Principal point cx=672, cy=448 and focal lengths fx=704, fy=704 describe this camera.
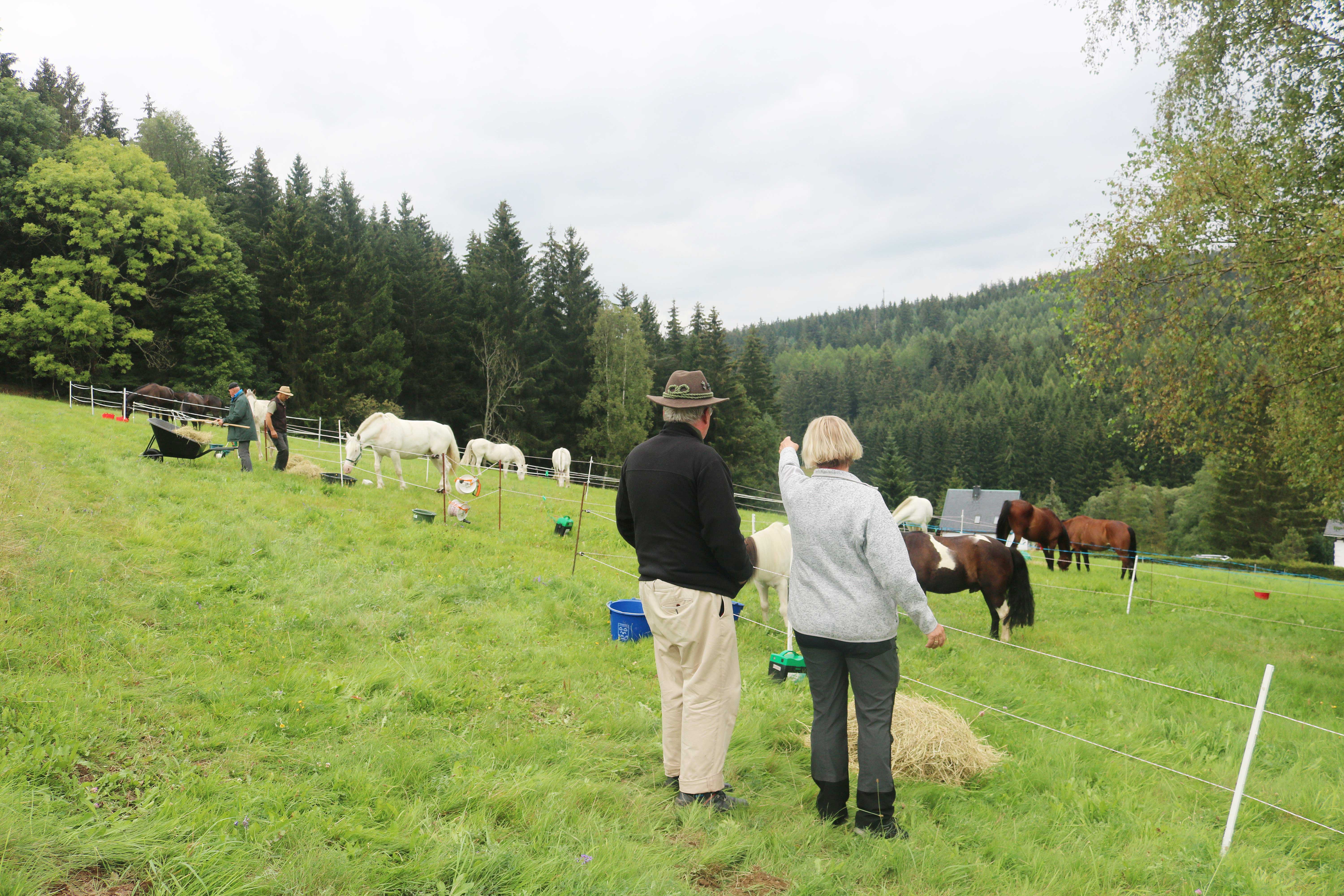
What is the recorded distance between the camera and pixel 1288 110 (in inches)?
348

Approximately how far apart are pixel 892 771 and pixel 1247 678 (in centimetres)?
614

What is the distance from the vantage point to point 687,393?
158 inches

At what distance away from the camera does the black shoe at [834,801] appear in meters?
3.81

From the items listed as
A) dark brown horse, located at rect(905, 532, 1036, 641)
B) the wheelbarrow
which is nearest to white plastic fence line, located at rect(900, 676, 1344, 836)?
dark brown horse, located at rect(905, 532, 1036, 641)

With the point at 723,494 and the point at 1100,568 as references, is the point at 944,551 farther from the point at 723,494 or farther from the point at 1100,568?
the point at 1100,568

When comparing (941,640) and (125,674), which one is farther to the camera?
(125,674)

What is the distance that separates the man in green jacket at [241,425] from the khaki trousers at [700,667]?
453 inches

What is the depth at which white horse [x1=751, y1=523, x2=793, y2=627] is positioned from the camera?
8273 mm

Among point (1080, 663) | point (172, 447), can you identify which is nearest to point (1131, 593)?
point (1080, 663)

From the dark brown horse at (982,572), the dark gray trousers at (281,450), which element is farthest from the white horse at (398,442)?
the dark brown horse at (982,572)

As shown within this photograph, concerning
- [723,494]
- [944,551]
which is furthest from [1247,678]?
[723,494]

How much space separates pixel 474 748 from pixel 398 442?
39.5 feet

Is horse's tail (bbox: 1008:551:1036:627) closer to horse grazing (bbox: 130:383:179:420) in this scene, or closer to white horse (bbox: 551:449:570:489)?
white horse (bbox: 551:449:570:489)

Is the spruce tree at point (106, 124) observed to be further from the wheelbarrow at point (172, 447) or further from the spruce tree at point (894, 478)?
the spruce tree at point (894, 478)
